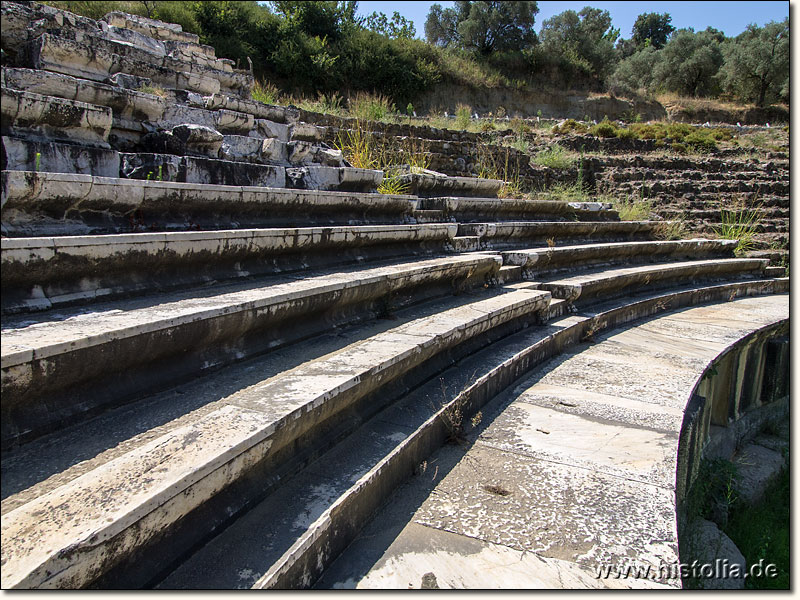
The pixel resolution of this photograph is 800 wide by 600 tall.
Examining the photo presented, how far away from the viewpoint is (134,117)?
348cm

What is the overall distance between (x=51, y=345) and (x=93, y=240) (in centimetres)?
68

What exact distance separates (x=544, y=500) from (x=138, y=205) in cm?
229

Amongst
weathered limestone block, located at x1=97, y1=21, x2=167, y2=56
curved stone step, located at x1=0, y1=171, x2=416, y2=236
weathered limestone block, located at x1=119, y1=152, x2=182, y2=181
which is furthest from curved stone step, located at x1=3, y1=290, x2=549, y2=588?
weathered limestone block, located at x1=97, y1=21, x2=167, y2=56

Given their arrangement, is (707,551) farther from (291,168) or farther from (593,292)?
(291,168)

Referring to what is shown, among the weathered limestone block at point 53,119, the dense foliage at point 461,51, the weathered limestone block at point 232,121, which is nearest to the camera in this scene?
the weathered limestone block at point 53,119

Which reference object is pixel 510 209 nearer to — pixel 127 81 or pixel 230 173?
pixel 230 173

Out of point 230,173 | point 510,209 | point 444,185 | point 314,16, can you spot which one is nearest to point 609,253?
point 510,209

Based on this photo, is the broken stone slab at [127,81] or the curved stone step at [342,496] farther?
the broken stone slab at [127,81]

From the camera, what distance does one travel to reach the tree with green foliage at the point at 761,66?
2939 cm

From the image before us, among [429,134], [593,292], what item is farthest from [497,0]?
[593,292]

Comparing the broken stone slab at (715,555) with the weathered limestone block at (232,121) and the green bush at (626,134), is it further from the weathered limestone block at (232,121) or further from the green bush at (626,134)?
the green bush at (626,134)

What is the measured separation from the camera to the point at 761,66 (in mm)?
29734

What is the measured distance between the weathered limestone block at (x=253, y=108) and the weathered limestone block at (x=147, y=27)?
196 cm

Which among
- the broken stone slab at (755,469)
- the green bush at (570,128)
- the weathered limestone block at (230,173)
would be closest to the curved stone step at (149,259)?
the weathered limestone block at (230,173)
